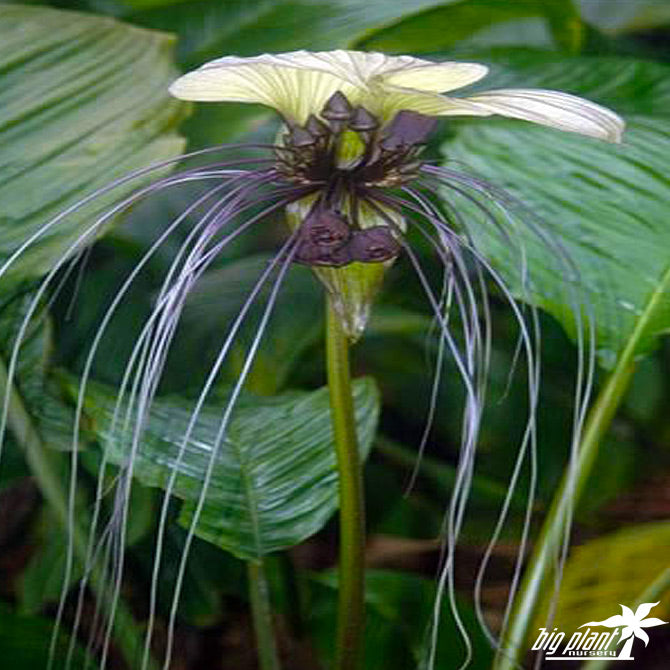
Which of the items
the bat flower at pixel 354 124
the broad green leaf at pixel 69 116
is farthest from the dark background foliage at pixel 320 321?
the bat flower at pixel 354 124

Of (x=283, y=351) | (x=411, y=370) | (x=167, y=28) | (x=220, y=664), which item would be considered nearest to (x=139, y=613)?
(x=220, y=664)

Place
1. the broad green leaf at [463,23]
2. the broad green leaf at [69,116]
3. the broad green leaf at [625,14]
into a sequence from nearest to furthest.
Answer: the broad green leaf at [69,116], the broad green leaf at [463,23], the broad green leaf at [625,14]

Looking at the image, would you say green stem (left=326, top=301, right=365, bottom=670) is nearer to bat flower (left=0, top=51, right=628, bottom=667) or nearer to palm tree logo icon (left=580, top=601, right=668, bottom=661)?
bat flower (left=0, top=51, right=628, bottom=667)

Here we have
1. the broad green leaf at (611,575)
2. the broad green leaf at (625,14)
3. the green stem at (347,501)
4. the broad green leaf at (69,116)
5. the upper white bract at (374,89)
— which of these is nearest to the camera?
the upper white bract at (374,89)

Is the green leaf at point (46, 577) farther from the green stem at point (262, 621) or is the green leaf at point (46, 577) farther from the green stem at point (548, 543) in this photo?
the green stem at point (548, 543)

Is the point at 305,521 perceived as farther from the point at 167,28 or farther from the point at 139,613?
the point at 167,28
